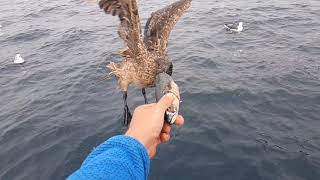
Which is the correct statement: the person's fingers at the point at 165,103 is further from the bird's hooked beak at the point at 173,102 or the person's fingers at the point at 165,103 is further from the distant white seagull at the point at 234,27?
the distant white seagull at the point at 234,27

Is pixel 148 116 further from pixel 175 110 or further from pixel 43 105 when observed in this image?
pixel 43 105

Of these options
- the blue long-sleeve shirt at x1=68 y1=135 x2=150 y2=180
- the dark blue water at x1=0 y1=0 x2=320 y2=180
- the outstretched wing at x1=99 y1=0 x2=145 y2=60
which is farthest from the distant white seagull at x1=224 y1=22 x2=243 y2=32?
the blue long-sleeve shirt at x1=68 y1=135 x2=150 y2=180

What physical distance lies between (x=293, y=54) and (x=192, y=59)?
274 cm

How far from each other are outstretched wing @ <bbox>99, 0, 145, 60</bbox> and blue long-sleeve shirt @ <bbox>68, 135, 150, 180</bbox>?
242 cm

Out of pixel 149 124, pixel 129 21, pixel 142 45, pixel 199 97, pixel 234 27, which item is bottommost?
pixel 199 97

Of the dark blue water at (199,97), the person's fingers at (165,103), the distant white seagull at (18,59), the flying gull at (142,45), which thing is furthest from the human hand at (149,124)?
the distant white seagull at (18,59)

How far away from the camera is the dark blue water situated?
6688 millimetres

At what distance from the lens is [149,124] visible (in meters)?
2.62

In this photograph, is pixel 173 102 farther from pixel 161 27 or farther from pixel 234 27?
pixel 234 27

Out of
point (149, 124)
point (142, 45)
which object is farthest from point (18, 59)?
point (149, 124)

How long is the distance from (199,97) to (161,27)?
137 inches

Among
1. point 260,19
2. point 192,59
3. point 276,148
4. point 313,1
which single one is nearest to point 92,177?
point 276,148

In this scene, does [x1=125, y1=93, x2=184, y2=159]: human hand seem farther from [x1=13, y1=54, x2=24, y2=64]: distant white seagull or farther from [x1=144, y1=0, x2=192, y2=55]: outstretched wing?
[x1=13, y1=54, x2=24, y2=64]: distant white seagull

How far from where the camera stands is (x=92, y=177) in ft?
6.19
